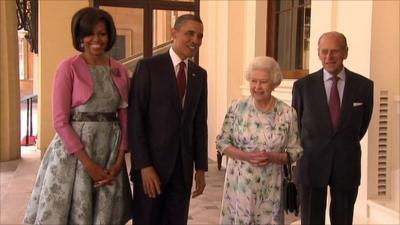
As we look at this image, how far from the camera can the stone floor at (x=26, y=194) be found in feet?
15.0

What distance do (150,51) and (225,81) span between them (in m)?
1.78

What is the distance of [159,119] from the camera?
95.0 inches

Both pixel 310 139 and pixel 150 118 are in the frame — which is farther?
pixel 310 139

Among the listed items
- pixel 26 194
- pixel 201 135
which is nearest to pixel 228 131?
pixel 201 135

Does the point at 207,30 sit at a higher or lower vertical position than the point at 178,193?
higher

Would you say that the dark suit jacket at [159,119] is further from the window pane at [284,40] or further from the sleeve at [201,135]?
the window pane at [284,40]

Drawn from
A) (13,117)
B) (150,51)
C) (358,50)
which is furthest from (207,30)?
(358,50)

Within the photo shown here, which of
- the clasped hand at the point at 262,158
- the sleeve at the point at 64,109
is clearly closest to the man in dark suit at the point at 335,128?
the clasped hand at the point at 262,158

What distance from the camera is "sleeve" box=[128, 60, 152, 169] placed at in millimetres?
2352

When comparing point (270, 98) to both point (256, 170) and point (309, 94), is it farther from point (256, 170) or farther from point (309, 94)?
point (309, 94)

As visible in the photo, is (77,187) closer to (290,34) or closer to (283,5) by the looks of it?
(290,34)

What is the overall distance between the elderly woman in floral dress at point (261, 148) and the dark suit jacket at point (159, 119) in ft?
0.77

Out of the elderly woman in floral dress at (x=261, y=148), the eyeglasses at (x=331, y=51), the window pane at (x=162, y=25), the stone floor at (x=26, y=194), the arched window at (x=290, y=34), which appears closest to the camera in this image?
the elderly woman in floral dress at (x=261, y=148)

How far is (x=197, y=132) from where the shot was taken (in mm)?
2561
